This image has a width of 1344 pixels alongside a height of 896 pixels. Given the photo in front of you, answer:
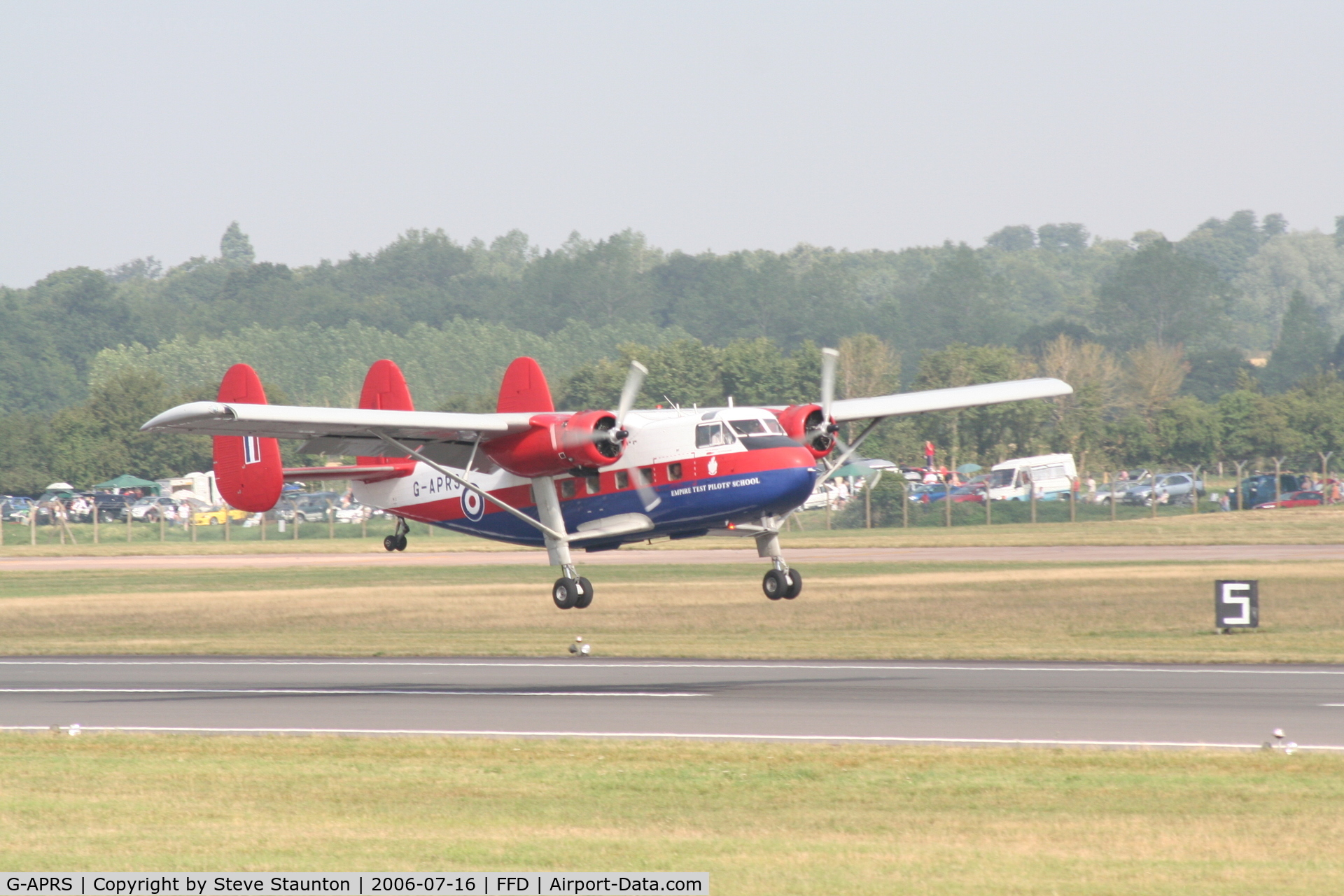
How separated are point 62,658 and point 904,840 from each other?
1360 inches

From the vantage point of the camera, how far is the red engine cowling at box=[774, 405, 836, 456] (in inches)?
1364

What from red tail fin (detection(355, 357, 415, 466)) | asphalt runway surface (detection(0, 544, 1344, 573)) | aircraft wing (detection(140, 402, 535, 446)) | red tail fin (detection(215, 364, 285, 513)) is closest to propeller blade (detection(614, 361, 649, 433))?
aircraft wing (detection(140, 402, 535, 446))

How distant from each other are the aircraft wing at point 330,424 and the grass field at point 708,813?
7433 millimetres

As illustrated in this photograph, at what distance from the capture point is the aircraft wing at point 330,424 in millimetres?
31828

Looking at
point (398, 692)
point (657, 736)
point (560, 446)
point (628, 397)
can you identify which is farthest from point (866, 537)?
point (657, 736)

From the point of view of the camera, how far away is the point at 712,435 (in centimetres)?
3400

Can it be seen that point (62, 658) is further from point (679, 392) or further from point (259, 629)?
point (679, 392)

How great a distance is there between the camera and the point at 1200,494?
314 ft

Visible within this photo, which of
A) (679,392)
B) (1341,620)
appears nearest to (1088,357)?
(679,392)

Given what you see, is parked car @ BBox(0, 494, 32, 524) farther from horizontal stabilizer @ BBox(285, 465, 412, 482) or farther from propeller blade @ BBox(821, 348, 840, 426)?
propeller blade @ BBox(821, 348, 840, 426)

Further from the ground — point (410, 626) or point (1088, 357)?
point (1088, 357)

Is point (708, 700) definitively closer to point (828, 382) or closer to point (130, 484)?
point (828, 382)

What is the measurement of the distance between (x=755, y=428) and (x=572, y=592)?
19.2ft

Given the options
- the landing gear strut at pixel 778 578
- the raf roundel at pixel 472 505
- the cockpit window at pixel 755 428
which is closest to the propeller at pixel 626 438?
the cockpit window at pixel 755 428
